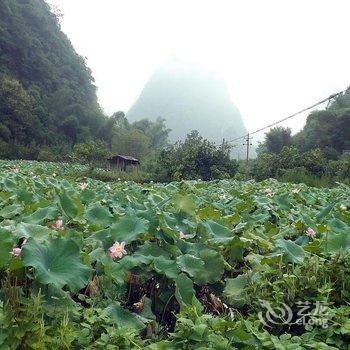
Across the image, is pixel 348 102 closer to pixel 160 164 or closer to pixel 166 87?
pixel 160 164

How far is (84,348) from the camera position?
120cm

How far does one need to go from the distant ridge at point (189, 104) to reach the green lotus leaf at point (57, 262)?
121 m

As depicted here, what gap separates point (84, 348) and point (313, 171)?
2325cm

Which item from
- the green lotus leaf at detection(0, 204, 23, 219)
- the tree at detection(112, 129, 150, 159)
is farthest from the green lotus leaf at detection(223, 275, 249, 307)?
the tree at detection(112, 129, 150, 159)

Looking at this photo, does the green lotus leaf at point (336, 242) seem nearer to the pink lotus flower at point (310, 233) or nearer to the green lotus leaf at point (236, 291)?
the pink lotus flower at point (310, 233)

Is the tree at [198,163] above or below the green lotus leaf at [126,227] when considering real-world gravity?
below

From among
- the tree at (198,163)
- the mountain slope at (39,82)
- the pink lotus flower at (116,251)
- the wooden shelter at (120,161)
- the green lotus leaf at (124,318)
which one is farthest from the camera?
the mountain slope at (39,82)

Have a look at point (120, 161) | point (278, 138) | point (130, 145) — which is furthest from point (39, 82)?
point (278, 138)

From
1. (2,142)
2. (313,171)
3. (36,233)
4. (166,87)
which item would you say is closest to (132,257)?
(36,233)

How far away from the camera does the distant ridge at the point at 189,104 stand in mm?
135375

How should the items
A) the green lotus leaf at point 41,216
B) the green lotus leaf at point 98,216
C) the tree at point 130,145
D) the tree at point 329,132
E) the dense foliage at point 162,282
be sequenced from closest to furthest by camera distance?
the dense foliage at point 162,282
the green lotus leaf at point 41,216
the green lotus leaf at point 98,216
the tree at point 329,132
the tree at point 130,145

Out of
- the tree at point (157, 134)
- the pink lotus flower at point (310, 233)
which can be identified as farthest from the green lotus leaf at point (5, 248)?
the tree at point (157, 134)

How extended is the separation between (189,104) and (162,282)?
5999 inches

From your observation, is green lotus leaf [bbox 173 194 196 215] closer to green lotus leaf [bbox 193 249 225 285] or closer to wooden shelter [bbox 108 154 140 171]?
green lotus leaf [bbox 193 249 225 285]
